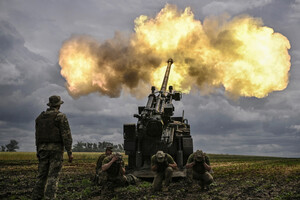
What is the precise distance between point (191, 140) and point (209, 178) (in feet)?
13.9

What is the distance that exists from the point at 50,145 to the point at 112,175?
322cm

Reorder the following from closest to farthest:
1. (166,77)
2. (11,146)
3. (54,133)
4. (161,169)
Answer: (54,133), (161,169), (166,77), (11,146)

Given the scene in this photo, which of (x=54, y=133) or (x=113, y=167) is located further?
(x=113, y=167)

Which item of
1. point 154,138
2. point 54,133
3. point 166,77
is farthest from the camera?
point 166,77

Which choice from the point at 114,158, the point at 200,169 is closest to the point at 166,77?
the point at 200,169

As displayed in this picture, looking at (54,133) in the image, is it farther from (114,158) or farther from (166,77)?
(166,77)

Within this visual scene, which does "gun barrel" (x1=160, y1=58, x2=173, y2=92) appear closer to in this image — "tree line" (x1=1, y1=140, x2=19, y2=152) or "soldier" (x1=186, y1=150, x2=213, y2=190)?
"soldier" (x1=186, y1=150, x2=213, y2=190)

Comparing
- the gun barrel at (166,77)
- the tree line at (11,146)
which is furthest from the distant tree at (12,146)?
Answer: the gun barrel at (166,77)

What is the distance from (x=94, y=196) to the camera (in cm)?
901

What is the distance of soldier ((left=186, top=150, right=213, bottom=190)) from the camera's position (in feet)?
31.3

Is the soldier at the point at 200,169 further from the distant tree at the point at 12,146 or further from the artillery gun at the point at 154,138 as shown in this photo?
the distant tree at the point at 12,146

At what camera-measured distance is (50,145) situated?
7133 mm

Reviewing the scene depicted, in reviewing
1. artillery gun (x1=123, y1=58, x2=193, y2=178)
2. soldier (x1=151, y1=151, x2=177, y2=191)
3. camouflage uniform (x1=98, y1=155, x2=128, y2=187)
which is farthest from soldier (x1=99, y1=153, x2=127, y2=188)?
artillery gun (x1=123, y1=58, x2=193, y2=178)

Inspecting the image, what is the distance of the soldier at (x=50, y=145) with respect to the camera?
709cm
